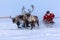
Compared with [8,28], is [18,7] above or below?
above

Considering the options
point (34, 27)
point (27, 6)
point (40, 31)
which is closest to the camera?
point (40, 31)

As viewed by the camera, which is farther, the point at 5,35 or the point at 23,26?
the point at 23,26

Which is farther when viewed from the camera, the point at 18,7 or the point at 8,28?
the point at 18,7

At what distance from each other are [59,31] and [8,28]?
75cm

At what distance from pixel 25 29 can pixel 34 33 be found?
266mm

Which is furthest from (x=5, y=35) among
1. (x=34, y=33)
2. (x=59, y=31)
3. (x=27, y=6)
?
(x=27, y=6)

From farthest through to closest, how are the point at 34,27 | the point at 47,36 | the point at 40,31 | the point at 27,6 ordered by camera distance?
the point at 27,6, the point at 34,27, the point at 40,31, the point at 47,36

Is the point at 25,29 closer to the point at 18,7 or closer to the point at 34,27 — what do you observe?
the point at 34,27

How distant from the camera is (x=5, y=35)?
330cm

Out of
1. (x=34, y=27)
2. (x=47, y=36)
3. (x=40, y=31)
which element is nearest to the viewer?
(x=47, y=36)

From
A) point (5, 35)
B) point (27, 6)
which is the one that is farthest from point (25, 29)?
point (27, 6)

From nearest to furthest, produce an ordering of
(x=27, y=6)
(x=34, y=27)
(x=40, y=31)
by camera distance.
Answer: (x=40, y=31), (x=34, y=27), (x=27, y=6)

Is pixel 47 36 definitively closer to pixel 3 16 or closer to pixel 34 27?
pixel 34 27

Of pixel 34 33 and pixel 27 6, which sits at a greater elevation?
pixel 27 6
